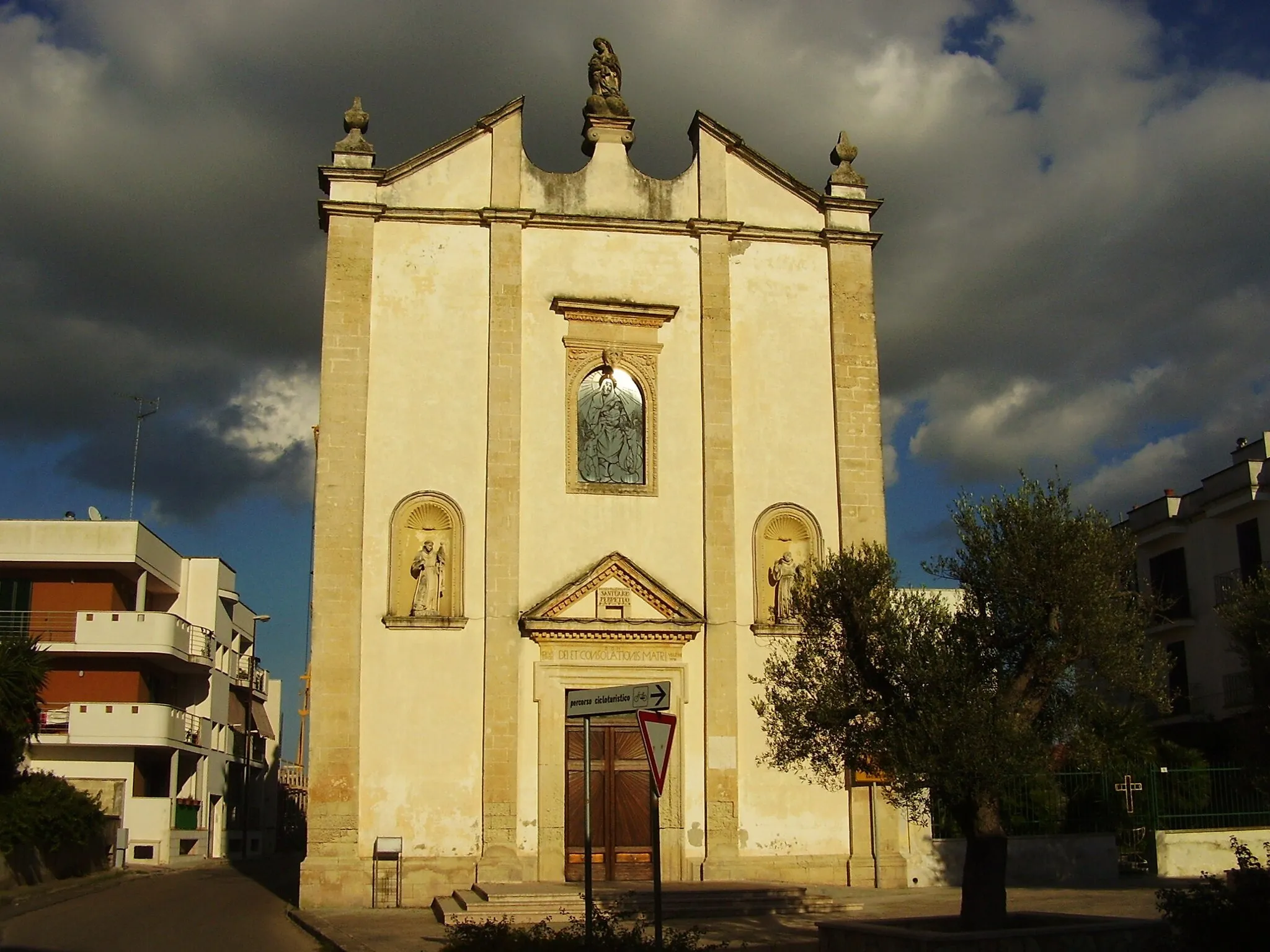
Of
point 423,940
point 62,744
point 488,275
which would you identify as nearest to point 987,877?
point 423,940

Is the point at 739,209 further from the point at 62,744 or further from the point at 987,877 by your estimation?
the point at 62,744

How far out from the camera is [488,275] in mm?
22062

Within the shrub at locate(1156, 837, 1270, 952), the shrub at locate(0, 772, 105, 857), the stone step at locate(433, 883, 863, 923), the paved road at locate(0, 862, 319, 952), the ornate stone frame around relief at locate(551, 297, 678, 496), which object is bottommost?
the paved road at locate(0, 862, 319, 952)

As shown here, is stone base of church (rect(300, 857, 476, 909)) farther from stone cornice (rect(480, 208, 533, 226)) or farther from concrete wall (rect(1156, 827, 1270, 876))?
concrete wall (rect(1156, 827, 1270, 876))

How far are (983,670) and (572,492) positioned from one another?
902 centimetres

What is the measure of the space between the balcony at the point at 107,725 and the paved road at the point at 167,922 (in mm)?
6899

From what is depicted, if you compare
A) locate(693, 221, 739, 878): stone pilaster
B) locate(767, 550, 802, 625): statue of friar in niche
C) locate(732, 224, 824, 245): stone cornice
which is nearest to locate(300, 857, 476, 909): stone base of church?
locate(693, 221, 739, 878): stone pilaster

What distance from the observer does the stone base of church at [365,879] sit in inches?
759

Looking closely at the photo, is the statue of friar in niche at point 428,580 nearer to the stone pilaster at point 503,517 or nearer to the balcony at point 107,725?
the stone pilaster at point 503,517

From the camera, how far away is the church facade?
20.2m

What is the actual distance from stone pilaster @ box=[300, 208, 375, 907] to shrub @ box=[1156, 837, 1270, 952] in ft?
38.4

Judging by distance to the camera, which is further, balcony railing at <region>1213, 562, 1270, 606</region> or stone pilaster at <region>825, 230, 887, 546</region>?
balcony railing at <region>1213, 562, 1270, 606</region>

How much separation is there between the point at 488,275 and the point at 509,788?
8.34m

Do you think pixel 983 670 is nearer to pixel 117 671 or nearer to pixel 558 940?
pixel 558 940
